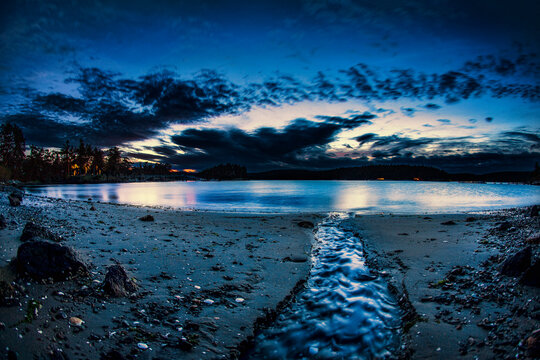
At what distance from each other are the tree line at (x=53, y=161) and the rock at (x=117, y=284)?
348 feet

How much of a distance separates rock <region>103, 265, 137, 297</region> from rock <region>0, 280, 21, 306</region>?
1.29 metres

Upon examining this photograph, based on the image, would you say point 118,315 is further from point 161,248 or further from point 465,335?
point 465,335

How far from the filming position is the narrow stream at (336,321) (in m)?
4.20

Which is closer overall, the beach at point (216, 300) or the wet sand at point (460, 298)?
the beach at point (216, 300)

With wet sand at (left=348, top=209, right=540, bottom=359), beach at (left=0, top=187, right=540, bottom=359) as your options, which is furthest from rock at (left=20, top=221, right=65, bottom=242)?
wet sand at (left=348, top=209, right=540, bottom=359)

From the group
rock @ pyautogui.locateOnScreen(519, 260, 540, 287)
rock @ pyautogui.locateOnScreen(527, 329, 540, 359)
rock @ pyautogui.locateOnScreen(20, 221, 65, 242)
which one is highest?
rock @ pyautogui.locateOnScreen(20, 221, 65, 242)

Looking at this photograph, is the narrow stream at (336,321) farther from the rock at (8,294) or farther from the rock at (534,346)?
the rock at (8,294)

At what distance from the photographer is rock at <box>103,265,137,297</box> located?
4758mm

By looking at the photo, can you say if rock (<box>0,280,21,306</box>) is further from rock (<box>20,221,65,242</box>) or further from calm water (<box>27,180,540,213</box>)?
calm water (<box>27,180,540,213</box>)

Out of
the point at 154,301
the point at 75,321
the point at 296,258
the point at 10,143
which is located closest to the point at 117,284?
the point at 154,301

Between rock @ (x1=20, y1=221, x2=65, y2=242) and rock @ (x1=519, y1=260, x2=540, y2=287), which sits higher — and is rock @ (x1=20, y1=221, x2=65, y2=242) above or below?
above

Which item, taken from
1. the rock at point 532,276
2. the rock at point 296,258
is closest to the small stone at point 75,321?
the rock at point 296,258

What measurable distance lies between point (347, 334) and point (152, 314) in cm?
376

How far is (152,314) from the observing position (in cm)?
443
